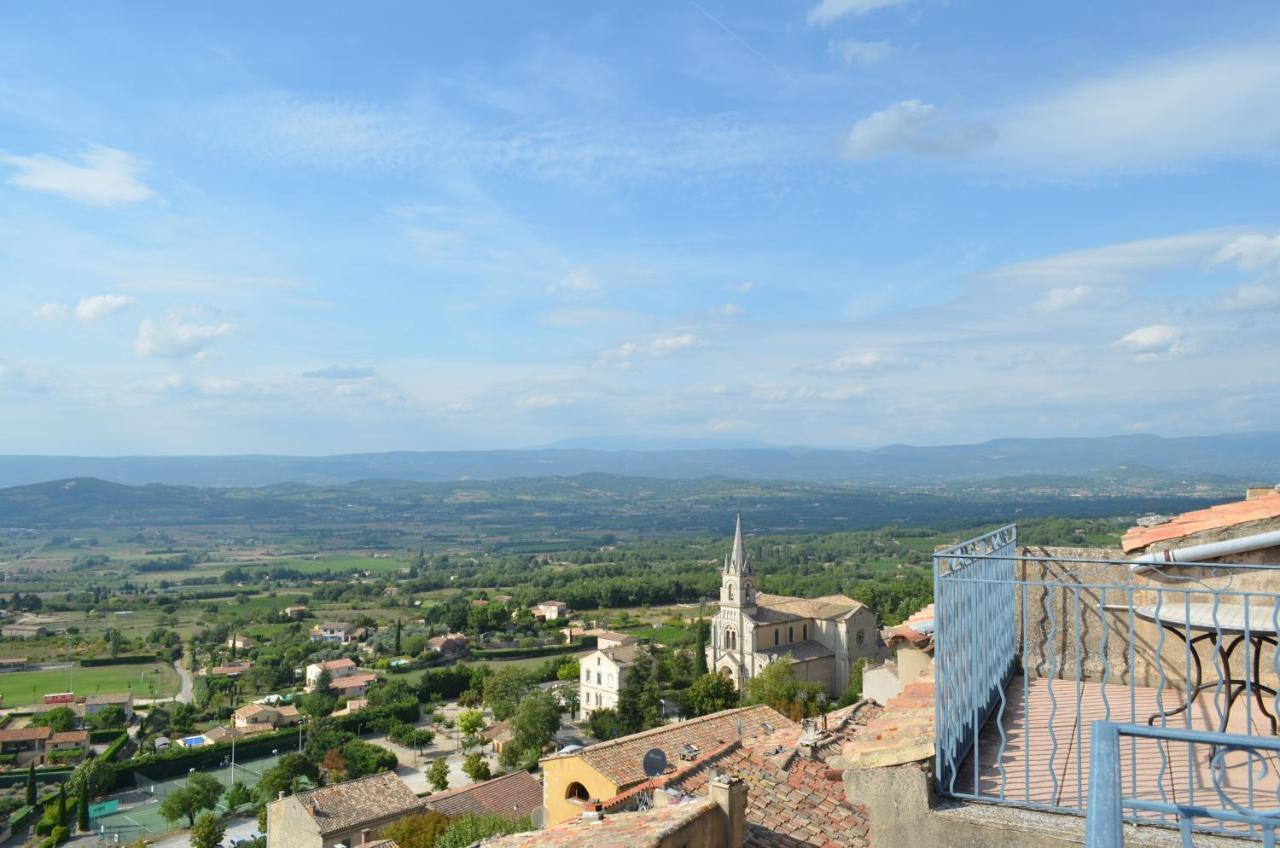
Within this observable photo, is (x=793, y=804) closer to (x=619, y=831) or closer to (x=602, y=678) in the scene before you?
(x=619, y=831)

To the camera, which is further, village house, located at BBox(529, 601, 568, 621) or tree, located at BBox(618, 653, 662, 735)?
village house, located at BBox(529, 601, 568, 621)

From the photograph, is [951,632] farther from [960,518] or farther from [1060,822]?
[960,518]

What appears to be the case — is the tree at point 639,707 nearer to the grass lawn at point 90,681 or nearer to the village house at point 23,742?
the village house at point 23,742

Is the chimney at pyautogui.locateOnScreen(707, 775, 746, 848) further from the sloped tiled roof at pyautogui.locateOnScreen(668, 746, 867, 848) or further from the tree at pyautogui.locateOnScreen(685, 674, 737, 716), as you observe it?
the tree at pyautogui.locateOnScreen(685, 674, 737, 716)

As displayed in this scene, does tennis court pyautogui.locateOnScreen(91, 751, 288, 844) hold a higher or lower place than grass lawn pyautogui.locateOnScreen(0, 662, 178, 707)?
higher

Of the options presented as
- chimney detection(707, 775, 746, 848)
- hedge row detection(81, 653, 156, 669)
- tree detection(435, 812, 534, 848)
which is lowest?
hedge row detection(81, 653, 156, 669)

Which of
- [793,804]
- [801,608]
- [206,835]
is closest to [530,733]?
[206,835]

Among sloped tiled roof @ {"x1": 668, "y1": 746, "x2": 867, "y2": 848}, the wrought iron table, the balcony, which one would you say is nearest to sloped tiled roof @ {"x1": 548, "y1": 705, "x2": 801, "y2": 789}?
sloped tiled roof @ {"x1": 668, "y1": 746, "x2": 867, "y2": 848}

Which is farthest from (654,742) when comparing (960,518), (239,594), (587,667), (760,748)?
(960,518)
